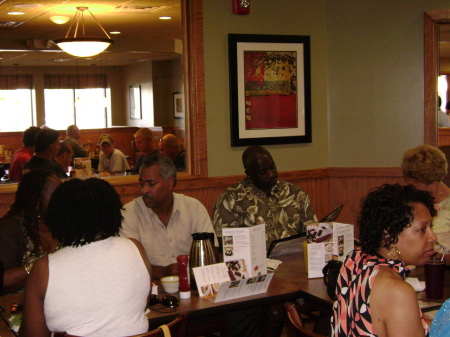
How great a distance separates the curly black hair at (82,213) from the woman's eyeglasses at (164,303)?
455 millimetres

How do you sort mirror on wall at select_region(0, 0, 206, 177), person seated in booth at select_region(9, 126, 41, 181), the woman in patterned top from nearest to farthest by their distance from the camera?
the woman in patterned top < mirror on wall at select_region(0, 0, 206, 177) < person seated in booth at select_region(9, 126, 41, 181)

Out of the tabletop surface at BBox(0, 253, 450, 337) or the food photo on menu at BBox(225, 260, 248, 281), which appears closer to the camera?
the tabletop surface at BBox(0, 253, 450, 337)

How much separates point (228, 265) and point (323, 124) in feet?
8.68

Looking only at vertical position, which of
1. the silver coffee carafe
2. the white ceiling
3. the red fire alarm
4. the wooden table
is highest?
the white ceiling

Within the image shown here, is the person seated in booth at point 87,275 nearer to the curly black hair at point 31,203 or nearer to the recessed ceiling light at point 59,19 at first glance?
the curly black hair at point 31,203

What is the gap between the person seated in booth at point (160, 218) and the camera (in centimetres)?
325

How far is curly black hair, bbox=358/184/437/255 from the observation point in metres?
1.88

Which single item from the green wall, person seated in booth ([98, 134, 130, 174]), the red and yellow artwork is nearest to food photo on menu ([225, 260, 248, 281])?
the green wall

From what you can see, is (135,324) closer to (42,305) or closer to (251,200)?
(42,305)

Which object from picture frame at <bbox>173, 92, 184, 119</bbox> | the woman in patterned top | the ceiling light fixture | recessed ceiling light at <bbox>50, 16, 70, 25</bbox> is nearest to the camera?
the woman in patterned top

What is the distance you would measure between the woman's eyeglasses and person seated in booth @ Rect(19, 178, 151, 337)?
26 cm

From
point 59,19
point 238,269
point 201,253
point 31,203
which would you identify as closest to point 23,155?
point 59,19

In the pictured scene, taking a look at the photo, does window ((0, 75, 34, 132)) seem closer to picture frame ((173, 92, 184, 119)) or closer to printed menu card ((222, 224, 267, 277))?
picture frame ((173, 92, 184, 119))

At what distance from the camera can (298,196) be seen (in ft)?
12.5
